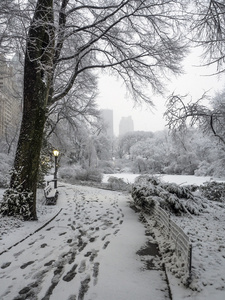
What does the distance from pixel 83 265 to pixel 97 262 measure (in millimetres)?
261

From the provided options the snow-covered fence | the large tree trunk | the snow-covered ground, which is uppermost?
the large tree trunk

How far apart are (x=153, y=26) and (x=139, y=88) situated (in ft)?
7.42

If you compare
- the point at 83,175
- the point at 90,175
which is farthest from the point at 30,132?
the point at 83,175

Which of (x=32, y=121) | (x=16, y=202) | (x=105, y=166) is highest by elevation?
(x=32, y=121)

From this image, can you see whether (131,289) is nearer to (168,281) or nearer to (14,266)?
(168,281)

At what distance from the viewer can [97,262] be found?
3.30m

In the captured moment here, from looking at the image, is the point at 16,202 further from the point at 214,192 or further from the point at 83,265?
the point at 214,192

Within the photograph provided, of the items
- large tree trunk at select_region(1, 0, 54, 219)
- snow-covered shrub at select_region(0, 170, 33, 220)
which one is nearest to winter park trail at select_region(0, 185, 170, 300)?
snow-covered shrub at select_region(0, 170, 33, 220)

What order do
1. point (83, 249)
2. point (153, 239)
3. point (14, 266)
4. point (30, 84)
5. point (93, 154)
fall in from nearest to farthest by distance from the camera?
1. point (14, 266)
2. point (83, 249)
3. point (153, 239)
4. point (30, 84)
5. point (93, 154)

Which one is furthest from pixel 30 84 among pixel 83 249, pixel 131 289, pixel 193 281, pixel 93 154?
pixel 93 154

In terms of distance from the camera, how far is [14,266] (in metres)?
3.14

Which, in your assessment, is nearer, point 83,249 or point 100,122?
point 83,249

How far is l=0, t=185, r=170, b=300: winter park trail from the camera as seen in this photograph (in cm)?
251

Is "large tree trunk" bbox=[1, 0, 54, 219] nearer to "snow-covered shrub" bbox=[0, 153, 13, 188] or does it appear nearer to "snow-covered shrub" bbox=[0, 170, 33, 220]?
"snow-covered shrub" bbox=[0, 170, 33, 220]
